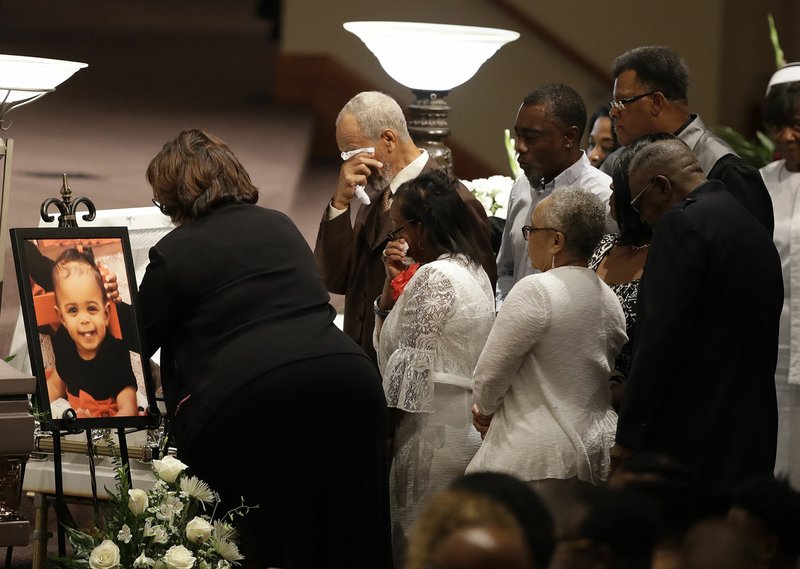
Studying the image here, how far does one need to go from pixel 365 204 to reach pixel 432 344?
3.06 ft

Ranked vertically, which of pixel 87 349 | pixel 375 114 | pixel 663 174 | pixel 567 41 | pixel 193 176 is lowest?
pixel 87 349

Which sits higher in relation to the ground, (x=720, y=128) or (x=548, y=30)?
(x=548, y=30)

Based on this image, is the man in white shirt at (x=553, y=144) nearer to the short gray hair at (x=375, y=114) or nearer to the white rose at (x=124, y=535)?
the short gray hair at (x=375, y=114)

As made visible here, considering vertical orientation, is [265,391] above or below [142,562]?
above

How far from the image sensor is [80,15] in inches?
341

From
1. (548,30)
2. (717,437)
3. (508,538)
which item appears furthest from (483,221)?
(548,30)

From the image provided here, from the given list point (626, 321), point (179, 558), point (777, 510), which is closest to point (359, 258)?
point (626, 321)

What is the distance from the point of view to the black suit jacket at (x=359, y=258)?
467cm

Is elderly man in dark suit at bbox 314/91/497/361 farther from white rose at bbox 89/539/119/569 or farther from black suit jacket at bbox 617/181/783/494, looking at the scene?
white rose at bbox 89/539/119/569

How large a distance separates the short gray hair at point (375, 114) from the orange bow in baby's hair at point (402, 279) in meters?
0.72

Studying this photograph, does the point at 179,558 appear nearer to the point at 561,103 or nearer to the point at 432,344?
the point at 432,344

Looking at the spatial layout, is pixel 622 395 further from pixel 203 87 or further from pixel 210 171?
pixel 203 87

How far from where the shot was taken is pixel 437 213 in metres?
4.07

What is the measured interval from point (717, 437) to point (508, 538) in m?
1.92
